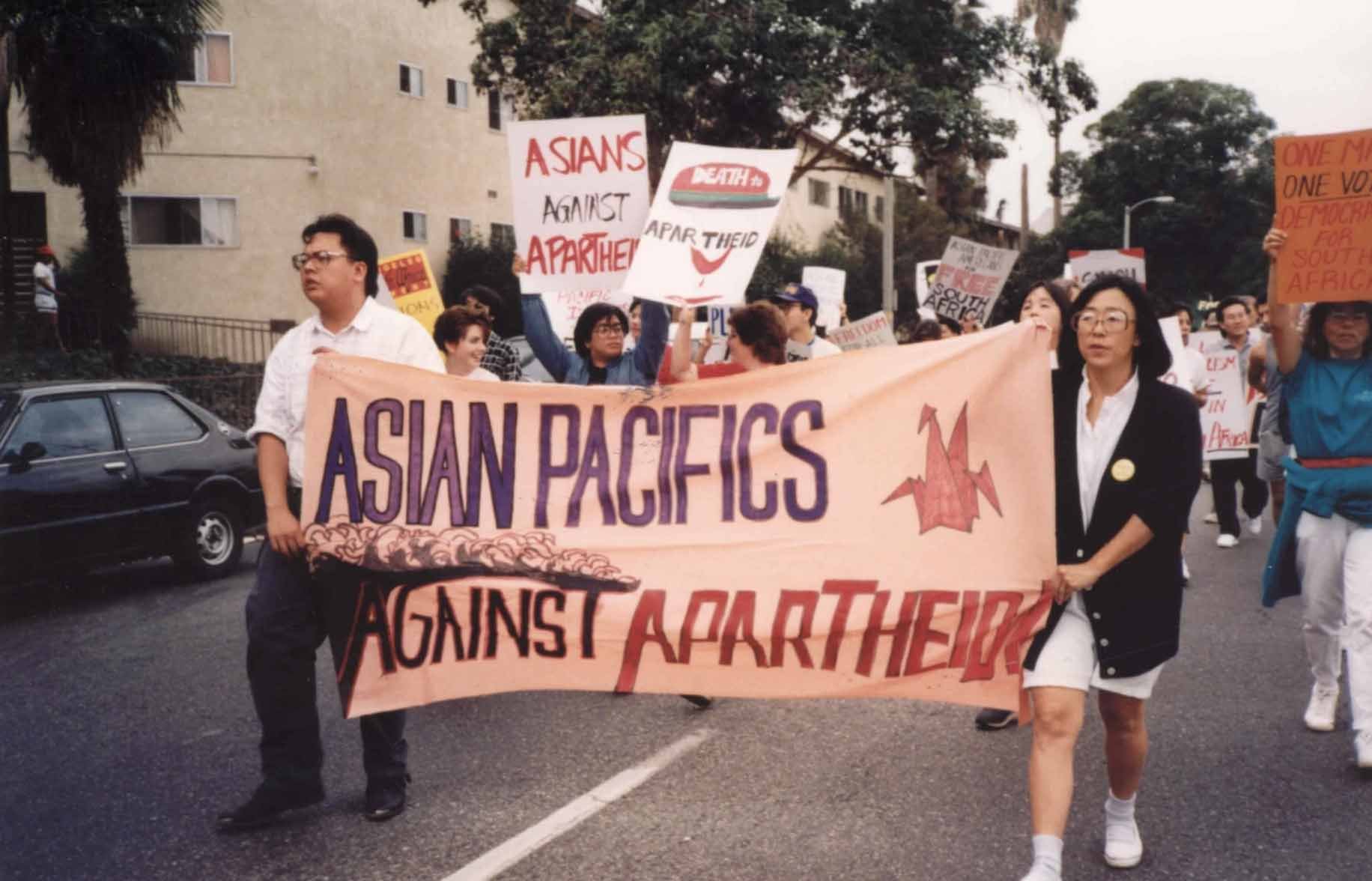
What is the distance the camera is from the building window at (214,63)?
2472cm

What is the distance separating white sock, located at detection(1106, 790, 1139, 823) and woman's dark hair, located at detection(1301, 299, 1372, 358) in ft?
6.69

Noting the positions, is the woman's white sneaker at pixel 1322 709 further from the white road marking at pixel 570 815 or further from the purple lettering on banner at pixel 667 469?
the purple lettering on banner at pixel 667 469

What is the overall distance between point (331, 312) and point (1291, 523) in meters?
3.71

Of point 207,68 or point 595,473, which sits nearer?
point 595,473

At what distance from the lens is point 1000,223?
65.2 metres

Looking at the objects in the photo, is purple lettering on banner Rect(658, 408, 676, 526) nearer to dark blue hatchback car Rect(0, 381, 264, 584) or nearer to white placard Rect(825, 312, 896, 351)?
white placard Rect(825, 312, 896, 351)

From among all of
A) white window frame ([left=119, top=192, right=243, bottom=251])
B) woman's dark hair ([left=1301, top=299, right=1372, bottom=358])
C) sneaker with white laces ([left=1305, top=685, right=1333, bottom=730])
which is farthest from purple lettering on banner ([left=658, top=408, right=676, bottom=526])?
white window frame ([left=119, top=192, right=243, bottom=251])

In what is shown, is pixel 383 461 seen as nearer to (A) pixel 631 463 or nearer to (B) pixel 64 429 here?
(A) pixel 631 463

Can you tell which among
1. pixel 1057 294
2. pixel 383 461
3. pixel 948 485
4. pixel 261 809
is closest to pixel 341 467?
pixel 383 461

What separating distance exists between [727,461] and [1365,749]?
8.38ft

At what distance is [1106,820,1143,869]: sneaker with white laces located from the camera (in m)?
3.92

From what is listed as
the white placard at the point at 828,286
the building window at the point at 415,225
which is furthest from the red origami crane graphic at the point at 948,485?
the building window at the point at 415,225

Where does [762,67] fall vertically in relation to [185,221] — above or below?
above

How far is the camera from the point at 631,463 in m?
4.19
